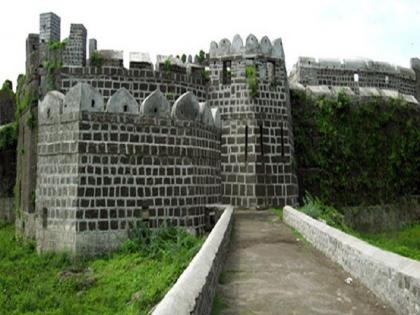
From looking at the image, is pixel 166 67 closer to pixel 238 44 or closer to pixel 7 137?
pixel 238 44

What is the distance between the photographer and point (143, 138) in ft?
46.0

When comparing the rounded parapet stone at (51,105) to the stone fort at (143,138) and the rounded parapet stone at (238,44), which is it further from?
the rounded parapet stone at (238,44)

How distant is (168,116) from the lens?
14.4 metres

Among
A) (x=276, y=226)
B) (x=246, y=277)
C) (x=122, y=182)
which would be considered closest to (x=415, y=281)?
(x=246, y=277)

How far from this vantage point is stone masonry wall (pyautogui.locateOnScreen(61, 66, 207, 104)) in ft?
53.0

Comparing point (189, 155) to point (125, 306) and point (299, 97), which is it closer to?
point (125, 306)

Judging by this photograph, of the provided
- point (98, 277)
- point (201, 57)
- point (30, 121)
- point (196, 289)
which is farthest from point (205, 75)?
point (196, 289)

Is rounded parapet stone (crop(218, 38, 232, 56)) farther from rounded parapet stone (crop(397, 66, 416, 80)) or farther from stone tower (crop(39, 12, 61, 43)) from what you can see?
rounded parapet stone (crop(397, 66, 416, 80))

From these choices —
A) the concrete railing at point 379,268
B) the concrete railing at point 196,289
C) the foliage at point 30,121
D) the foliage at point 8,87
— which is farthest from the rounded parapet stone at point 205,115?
the foliage at point 8,87

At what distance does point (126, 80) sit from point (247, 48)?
15.3 feet

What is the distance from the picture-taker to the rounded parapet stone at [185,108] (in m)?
14.6

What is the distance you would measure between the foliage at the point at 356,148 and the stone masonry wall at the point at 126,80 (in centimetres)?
588

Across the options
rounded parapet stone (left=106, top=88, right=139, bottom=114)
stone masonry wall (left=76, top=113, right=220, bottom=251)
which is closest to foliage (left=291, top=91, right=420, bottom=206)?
stone masonry wall (left=76, top=113, right=220, bottom=251)

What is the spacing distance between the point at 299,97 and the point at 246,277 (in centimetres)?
1392
